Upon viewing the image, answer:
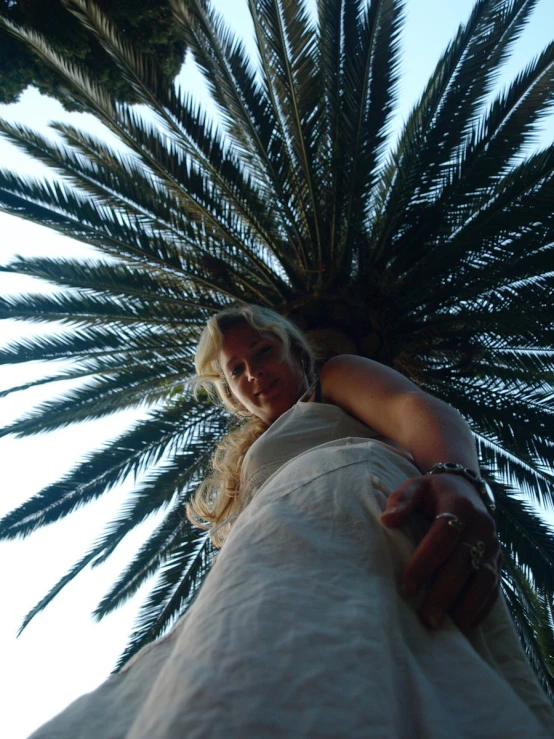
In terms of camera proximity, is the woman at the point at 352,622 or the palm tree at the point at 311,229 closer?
the woman at the point at 352,622

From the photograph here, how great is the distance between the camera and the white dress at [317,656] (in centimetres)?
96

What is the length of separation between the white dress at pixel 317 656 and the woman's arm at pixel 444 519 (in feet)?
0.15

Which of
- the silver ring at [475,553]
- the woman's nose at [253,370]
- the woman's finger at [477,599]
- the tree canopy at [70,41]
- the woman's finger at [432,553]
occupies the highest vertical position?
the tree canopy at [70,41]

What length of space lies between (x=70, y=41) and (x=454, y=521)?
7891 millimetres

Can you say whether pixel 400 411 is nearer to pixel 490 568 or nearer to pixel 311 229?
pixel 490 568

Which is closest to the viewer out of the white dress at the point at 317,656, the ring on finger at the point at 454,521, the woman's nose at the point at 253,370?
the white dress at the point at 317,656

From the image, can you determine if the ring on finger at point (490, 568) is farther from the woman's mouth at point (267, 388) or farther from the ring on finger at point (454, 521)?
the woman's mouth at point (267, 388)

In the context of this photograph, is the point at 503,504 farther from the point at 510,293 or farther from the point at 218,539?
Result: the point at 218,539

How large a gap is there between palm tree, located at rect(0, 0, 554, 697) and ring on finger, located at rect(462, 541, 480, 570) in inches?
142

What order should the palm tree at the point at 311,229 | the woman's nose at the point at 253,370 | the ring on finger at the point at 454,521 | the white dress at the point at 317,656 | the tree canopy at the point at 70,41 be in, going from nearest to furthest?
the white dress at the point at 317,656 < the ring on finger at the point at 454,521 < the woman's nose at the point at 253,370 < the palm tree at the point at 311,229 < the tree canopy at the point at 70,41

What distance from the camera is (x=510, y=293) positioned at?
17.6 feet

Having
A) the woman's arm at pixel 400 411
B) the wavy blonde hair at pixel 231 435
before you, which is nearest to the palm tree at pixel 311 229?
the wavy blonde hair at pixel 231 435

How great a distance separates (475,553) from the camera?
4.74ft

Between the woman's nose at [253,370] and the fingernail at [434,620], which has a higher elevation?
the woman's nose at [253,370]
